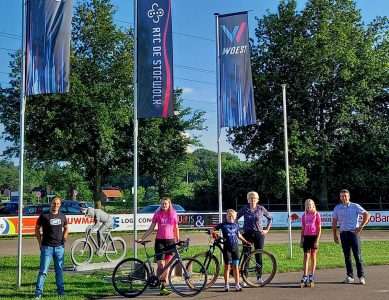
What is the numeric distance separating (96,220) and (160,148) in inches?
905

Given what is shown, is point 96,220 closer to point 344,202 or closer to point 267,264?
point 267,264

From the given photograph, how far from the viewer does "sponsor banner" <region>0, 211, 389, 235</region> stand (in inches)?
1155

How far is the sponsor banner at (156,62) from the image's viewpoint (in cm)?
1290

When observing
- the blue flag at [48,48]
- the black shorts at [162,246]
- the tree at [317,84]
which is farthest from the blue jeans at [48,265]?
the tree at [317,84]

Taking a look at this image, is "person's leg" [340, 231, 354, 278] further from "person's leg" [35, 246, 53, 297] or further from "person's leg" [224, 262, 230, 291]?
"person's leg" [35, 246, 53, 297]

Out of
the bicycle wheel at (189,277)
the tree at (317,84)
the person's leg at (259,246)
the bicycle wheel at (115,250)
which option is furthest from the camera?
the tree at (317,84)

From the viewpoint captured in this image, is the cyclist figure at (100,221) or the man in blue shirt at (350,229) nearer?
the man in blue shirt at (350,229)

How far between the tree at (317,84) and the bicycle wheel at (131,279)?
29946 millimetres

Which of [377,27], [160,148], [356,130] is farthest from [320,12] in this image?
[160,148]

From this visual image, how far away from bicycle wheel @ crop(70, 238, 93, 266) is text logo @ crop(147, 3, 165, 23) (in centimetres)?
679

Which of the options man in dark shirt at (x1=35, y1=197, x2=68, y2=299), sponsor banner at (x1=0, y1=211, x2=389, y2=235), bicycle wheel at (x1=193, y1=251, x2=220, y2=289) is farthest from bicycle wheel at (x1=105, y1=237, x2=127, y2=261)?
sponsor banner at (x1=0, y1=211, x2=389, y2=235)

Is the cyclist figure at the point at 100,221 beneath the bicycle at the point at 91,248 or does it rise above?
above

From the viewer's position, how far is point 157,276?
35.4 ft

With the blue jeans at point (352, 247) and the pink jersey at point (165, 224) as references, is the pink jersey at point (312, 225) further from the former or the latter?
the pink jersey at point (165, 224)
